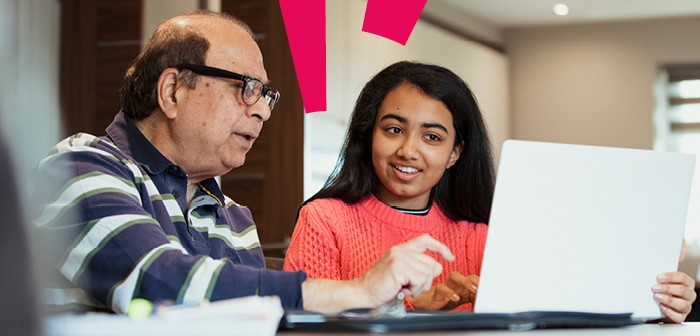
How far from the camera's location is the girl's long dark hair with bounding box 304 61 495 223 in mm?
2219

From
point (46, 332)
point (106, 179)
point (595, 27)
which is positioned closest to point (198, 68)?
point (106, 179)

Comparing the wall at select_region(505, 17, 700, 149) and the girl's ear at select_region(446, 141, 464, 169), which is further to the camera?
the wall at select_region(505, 17, 700, 149)

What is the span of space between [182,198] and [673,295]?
818 mm

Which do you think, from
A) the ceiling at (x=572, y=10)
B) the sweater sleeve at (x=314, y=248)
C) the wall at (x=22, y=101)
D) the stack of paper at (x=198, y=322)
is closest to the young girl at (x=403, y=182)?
the sweater sleeve at (x=314, y=248)

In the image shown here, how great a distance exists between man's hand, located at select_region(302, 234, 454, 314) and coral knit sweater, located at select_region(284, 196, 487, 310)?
0.82m

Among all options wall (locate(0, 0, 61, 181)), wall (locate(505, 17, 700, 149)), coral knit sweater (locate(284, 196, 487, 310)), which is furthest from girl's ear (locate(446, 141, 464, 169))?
wall (locate(505, 17, 700, 149))

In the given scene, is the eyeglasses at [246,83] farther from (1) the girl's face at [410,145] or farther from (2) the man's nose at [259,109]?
(1) the girl's face at [410,145]

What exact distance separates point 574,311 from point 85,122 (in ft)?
11.1

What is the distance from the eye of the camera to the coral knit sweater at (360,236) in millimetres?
2057

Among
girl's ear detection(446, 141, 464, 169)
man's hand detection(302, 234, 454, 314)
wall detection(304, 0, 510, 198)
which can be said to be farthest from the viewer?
wall detection(304, 0, 510, 198)

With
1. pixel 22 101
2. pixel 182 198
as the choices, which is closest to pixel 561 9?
pixel 182 198

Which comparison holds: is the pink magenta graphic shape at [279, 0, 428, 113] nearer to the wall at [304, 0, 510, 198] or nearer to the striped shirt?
the striped shirt

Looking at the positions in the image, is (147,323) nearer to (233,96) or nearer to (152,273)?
(152,273)

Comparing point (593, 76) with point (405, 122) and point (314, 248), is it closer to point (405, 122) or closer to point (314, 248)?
point (405, 122)
